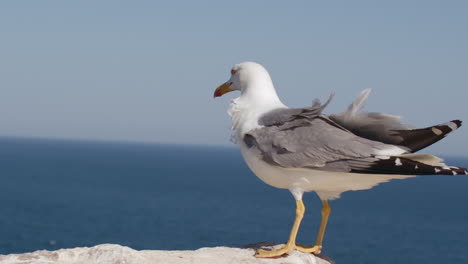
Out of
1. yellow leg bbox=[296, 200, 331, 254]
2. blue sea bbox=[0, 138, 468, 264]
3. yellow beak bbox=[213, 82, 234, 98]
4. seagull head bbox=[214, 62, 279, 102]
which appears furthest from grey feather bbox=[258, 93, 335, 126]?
blue sea bbox=[0, 138, 468, 264]

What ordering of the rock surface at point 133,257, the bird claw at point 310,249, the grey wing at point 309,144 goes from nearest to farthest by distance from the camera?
the grey wing at point 309,144, the rock surface at point 133,257, the bird claw at point 310,249

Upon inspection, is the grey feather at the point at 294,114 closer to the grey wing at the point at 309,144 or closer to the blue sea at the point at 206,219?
the grey wing at the point at 309,144

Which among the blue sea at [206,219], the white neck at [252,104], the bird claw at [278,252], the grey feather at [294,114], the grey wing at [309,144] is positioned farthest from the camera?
the blue sea at [206,219]

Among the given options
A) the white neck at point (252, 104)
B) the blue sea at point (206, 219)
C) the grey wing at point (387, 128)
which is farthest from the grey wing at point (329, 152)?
the blue sea at point (206, 219)

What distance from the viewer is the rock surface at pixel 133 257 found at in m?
8.80

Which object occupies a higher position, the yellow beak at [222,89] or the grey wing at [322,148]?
the yellow beak at [222,89]

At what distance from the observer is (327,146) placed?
28.6 ft

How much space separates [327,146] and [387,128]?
902mm

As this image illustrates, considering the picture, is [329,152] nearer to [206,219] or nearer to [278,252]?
[278,252]

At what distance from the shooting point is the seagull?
8.43m

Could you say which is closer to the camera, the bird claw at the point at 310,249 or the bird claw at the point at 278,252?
the bird claw at the point at 278,252

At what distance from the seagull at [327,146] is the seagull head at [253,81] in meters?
0.09

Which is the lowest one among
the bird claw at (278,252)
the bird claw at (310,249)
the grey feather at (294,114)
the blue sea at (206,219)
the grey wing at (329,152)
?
the blue sea at (206,219)

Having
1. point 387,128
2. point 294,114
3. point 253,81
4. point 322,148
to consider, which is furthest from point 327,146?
point 253,81
